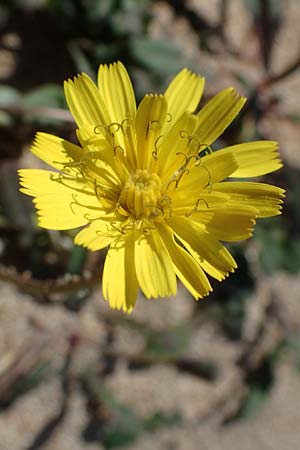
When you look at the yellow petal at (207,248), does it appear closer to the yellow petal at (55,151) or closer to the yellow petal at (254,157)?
the yellow petal at (254,157)

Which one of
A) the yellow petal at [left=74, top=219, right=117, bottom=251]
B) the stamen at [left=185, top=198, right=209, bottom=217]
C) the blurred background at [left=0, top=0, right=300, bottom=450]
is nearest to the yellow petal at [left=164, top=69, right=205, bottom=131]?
the stamen at [left=185, top=198, right=209, bottom=217]

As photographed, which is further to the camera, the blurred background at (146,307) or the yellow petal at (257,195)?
the blurred background at (146,307)

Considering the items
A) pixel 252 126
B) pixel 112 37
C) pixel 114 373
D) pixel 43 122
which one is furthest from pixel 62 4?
pixel 114 373

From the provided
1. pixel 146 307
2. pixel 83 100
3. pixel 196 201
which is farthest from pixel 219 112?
pixel 146 307

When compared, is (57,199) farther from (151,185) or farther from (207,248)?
(207,248)

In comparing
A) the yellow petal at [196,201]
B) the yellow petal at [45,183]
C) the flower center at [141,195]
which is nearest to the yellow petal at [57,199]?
the yellow petal at [45,183]
